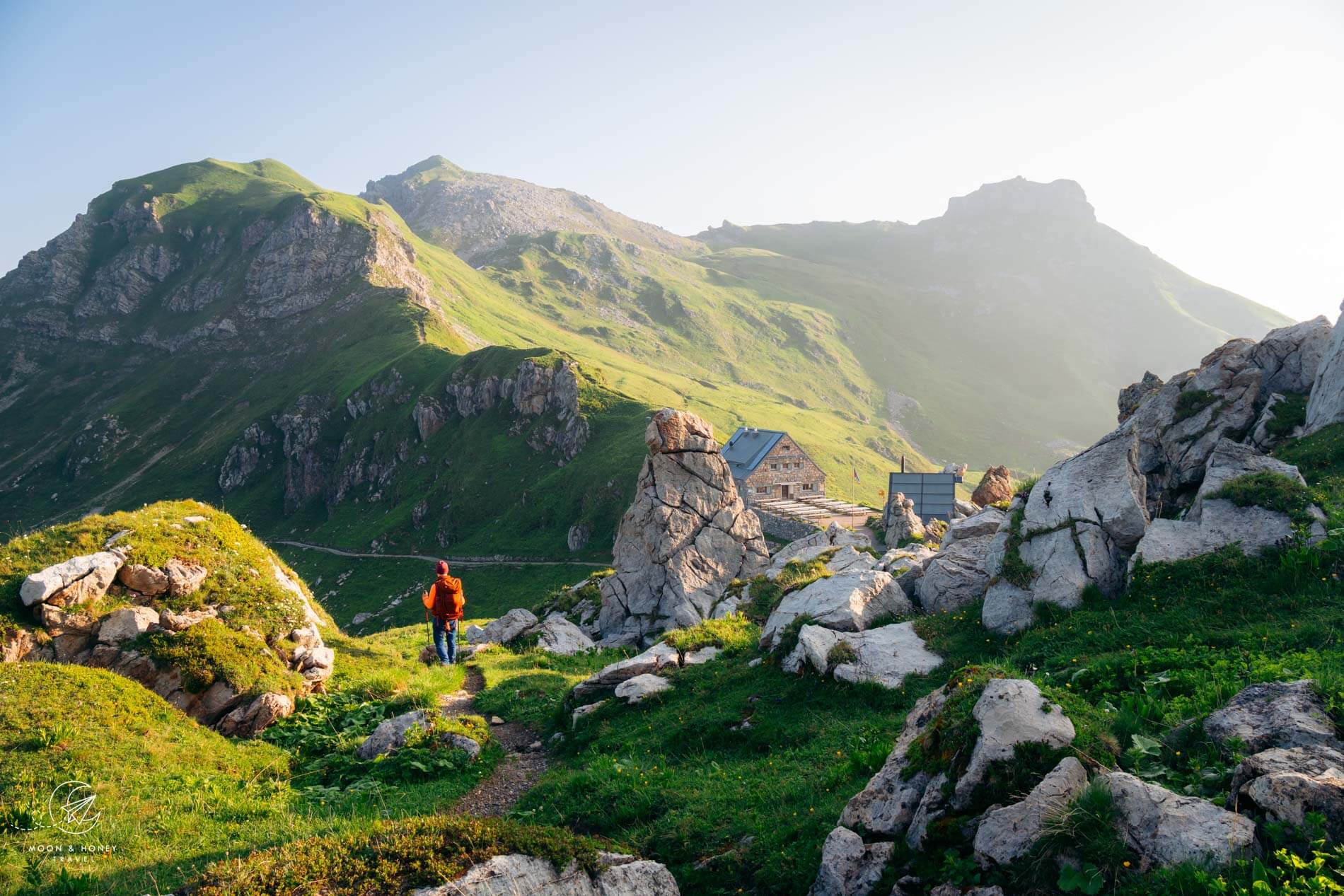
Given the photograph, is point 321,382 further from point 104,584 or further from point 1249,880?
point 1249,880

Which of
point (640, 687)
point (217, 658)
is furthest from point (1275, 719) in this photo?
point (217, 658)

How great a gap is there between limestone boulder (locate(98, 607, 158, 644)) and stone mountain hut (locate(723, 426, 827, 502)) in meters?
77.2

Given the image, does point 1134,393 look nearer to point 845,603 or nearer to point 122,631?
point 845,603

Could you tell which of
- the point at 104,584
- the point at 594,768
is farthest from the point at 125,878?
the point at 104,584

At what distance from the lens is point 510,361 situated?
133875mm

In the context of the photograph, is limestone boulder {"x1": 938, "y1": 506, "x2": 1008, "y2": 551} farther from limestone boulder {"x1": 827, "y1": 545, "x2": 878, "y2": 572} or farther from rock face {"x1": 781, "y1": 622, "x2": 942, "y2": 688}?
rock face {"x1": 781, "y1": 622, "x2": 942, "y2": 688}

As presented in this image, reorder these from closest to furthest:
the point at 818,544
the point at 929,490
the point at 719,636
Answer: the point at 719,636
the point at 818,544
the point at 929,490

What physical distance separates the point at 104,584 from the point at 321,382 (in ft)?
545

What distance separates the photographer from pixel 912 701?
570 inches

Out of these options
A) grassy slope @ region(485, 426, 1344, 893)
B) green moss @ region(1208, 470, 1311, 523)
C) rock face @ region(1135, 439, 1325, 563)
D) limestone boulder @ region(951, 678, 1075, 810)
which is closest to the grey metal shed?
grassy slope @ region(485, 426, 1344, 893)

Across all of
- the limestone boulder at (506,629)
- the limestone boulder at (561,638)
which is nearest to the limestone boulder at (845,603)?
the limestone boulder at (561,638)

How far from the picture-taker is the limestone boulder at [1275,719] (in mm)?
8461

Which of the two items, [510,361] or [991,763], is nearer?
[991,763]

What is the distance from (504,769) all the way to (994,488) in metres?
46.6
